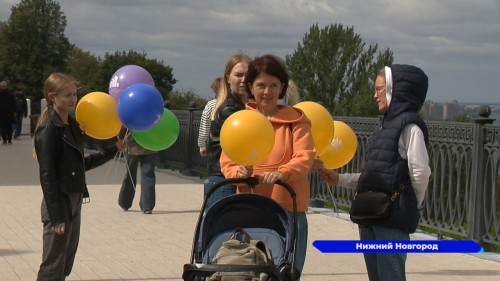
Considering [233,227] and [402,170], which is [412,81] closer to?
[402,170]

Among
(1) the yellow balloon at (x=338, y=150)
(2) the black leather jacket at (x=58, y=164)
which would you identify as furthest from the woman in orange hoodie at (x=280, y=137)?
(2) the black leather jacket at (x=58, y=164)

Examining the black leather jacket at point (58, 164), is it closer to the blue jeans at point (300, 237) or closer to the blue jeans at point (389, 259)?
the blue jeans at point (300, 237)

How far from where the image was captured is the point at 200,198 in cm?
1448

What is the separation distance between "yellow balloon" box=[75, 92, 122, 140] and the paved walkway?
194 centimetres

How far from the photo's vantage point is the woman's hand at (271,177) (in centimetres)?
525

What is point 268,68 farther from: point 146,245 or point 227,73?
point 146,245

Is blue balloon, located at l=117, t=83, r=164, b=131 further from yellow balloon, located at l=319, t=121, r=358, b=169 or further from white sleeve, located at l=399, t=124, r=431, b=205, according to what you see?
white sleeve, located at l=399, t=124, r=431, b=205

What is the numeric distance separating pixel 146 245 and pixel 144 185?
2369 millimetres

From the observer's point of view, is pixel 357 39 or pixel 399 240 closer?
pixel 399 240

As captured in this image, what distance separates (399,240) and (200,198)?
9.23 metres

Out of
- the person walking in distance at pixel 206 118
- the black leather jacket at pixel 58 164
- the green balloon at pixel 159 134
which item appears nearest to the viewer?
the black leather jacket at pixel 58 164

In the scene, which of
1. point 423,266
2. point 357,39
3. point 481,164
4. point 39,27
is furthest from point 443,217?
point 39,27

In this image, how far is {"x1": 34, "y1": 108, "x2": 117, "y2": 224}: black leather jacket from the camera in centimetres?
632

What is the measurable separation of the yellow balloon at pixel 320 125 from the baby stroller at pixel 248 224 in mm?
789
